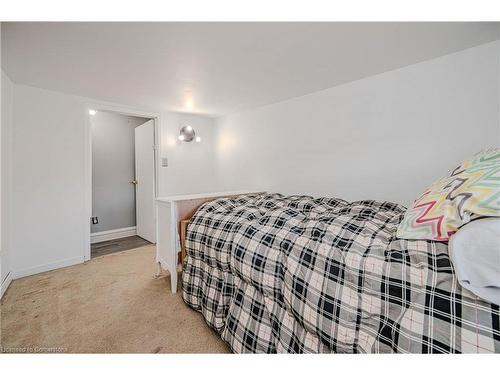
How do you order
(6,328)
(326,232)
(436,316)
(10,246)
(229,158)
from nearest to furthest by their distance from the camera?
(436,316) < (326,232) < (6,328) < (10,246) < (229,158)

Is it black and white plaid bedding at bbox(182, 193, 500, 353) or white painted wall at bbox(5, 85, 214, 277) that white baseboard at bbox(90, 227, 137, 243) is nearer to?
white painted wall at bbox(5, 85, 214, 277)

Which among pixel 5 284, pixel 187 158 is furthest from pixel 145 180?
pixel 5 284

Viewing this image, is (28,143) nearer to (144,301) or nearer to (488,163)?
(144,301)

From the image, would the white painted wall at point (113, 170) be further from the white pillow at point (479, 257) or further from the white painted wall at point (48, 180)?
the white pillow at point (479, 257)

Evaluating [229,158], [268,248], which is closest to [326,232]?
[268,248]

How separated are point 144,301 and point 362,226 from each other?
5.61ft

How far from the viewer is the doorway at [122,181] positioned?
3291mm

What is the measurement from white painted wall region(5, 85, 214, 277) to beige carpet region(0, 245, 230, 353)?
0.82 ft

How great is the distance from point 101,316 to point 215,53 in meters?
2.07

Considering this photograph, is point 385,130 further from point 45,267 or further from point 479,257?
point 45,267

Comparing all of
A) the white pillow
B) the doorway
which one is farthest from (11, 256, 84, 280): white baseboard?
the white pillow

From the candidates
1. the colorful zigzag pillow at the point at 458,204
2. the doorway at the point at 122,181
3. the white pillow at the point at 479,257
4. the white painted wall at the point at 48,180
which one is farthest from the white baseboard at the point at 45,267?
the white pillow at the point at 479,257

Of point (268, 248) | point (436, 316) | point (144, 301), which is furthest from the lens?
point (144, 301)
